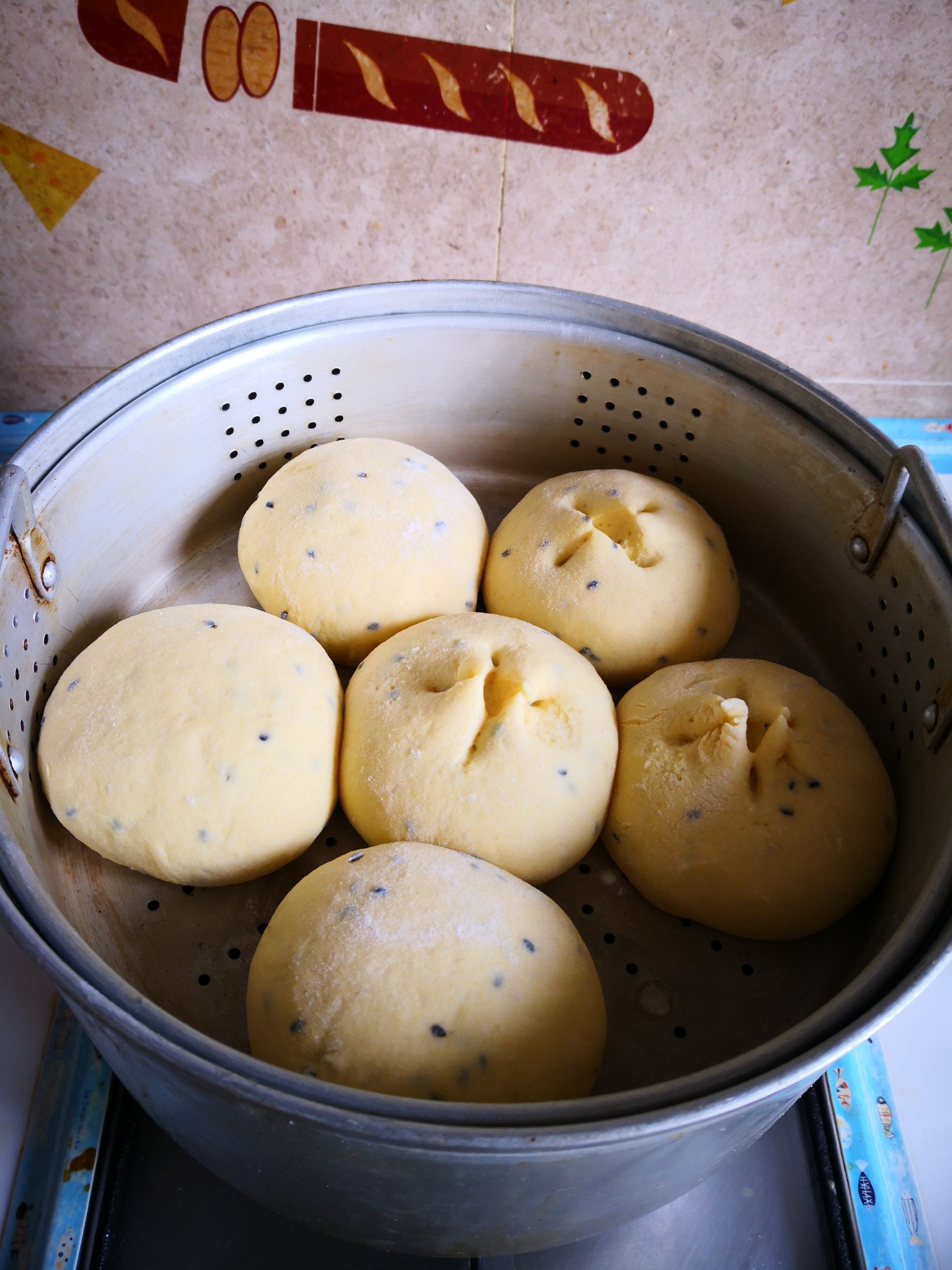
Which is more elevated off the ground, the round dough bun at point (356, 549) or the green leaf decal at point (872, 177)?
the green leaf decal at point (872, 177)

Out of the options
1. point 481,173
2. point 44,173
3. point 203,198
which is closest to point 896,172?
point 481,173

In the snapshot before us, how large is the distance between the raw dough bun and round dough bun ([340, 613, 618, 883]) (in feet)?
0.16

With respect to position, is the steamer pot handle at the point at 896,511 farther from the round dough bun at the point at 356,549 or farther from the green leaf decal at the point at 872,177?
the green leaf decal at the point at 872,177

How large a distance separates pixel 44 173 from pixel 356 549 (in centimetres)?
77

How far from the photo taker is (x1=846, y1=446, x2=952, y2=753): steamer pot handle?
701mm

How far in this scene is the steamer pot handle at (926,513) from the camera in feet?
2.30

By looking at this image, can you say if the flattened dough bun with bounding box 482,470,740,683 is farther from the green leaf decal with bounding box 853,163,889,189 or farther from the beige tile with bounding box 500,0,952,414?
the green leaf decal with bounding box 853,163,889,189

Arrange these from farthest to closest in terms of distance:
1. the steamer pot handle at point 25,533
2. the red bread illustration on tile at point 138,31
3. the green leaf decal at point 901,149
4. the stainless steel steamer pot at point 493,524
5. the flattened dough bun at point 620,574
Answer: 1. the green leaf decal at point 901,149
2. the red bread illustration on tile at point 138,31
3. the flattened dough bun at point 620,574
4. the steamer pot handle at point 25,533
5. the stainless steel steamer pot at point 493,524

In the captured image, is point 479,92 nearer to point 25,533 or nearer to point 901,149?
point 901,149

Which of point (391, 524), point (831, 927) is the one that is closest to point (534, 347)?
point (391, 524)

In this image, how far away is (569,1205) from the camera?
52 cm

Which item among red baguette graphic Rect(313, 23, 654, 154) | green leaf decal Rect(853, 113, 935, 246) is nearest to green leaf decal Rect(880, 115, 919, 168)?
green leaf decal Rect(853, 113, 935, 246)

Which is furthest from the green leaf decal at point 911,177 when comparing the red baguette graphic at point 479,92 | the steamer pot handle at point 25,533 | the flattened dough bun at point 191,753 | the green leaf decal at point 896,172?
the steamer pot handle at point 25,533

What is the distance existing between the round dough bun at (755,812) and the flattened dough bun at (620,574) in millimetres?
105
